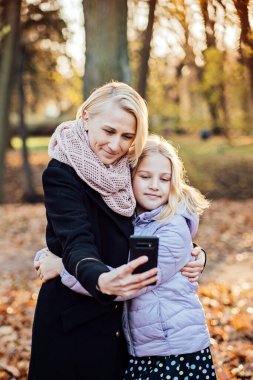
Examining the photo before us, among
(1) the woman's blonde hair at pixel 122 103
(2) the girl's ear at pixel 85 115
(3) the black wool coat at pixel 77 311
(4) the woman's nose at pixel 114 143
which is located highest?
(1) the woman's blonde hair at pixel 122 103

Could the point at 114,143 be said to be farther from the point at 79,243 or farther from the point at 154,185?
the point at 79,243

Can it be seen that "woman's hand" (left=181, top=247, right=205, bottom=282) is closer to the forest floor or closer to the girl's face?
the girl's face

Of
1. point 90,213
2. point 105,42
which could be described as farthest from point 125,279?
point 105,42

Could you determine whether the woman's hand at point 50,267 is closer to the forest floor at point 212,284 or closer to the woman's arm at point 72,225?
the woman's arm at point 72,225

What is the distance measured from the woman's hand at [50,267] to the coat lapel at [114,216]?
0.34 m

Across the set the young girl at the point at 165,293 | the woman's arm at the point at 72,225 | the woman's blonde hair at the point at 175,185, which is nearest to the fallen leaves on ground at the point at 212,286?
the young girl at the point at 165,293

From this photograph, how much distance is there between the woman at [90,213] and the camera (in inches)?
101

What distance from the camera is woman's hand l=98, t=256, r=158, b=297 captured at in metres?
2.13

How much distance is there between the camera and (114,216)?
2.69 m

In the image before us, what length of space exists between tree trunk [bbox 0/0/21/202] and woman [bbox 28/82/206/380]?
1269 cm

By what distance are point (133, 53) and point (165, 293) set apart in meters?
17.7

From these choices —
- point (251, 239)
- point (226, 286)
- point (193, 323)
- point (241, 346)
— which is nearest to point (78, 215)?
point (193, 323)

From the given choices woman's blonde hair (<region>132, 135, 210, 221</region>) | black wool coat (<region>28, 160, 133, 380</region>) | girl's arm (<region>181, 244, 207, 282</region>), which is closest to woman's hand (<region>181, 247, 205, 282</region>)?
girl's arm (<region>181, 244, 207, 282</region>)

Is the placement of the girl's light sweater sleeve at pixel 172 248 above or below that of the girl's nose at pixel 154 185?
below
